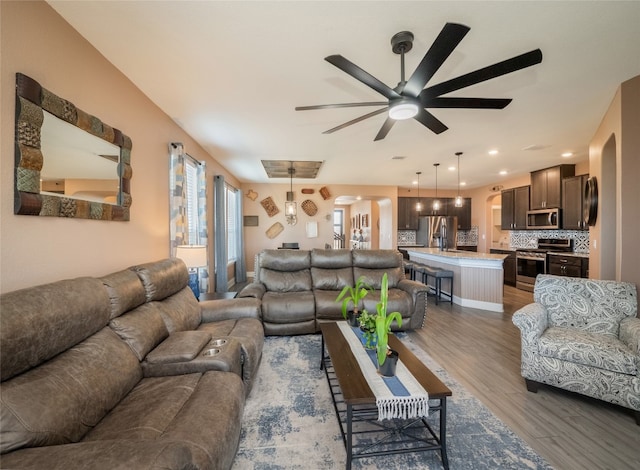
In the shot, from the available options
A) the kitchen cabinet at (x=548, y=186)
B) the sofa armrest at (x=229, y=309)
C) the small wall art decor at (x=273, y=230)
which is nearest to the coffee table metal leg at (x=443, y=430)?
the sofa armrest at (x=229, y=309)

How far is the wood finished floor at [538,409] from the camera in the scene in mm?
1648

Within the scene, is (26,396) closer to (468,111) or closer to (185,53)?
(185,53)

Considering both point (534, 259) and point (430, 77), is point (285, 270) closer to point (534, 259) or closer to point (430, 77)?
point (430, 77)

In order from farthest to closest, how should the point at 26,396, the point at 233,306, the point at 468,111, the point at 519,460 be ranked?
the point at 468,111, the point at 233,306, the point at 519,460, the point at 26,396

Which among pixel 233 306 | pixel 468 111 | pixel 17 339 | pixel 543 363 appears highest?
pixel 468 111

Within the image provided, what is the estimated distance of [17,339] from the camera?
105cm

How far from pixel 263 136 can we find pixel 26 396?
3551 millimetres

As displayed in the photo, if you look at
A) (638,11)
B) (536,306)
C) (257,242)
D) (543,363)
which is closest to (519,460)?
(543,363)

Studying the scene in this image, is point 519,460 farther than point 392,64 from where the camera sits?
No

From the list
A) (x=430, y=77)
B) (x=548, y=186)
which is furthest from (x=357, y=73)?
(x=548, y=186)

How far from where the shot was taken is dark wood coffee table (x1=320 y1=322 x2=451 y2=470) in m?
1.49

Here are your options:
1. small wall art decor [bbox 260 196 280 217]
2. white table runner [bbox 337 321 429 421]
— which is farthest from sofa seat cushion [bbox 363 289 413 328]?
small wall art decor [bbox 260 196 280 217]

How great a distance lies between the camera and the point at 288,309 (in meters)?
3.36

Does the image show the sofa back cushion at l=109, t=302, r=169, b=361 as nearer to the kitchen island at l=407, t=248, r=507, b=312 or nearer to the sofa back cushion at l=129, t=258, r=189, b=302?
the sofa back cushion at l=129, t=258, r=189, b=302
